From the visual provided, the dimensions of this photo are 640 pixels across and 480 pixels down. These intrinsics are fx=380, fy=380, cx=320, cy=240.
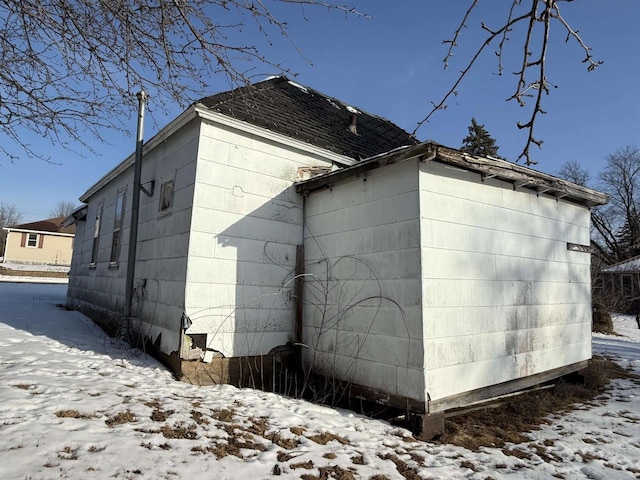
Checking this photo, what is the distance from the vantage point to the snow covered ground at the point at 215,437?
2.94m

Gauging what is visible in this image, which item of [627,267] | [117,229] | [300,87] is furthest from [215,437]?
[627,267]

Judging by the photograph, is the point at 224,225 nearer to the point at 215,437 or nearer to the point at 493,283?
the point at 215,437

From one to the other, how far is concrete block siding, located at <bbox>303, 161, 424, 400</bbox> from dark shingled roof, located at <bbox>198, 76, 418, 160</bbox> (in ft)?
5.07

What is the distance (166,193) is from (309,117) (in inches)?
132

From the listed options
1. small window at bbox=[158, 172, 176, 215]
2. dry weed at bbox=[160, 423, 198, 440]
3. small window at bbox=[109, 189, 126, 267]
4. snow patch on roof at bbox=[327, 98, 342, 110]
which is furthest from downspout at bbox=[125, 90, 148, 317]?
snow patch on roof at bbox=[327, 98, 342, 110]

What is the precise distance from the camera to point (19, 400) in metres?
3.76

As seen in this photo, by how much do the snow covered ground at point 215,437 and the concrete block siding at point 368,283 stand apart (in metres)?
0.82

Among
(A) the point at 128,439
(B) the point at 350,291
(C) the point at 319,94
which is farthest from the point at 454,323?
(C) the point at 319,94

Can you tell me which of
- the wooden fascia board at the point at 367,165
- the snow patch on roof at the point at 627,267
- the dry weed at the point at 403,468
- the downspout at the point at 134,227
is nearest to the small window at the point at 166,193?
the downspout at the point at 134,227

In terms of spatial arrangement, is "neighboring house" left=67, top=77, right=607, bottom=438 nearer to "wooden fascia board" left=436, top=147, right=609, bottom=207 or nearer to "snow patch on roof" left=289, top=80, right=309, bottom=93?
"wooden fascia board" left=436, top=147, right=609, bottom=207

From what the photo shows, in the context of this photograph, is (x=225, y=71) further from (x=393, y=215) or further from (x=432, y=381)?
(x=432, y=381)

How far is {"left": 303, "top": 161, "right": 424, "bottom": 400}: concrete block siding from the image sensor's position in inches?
195

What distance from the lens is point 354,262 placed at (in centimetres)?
585

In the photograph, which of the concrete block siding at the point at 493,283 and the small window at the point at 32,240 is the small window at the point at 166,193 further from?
the small window at the point at 32,240
